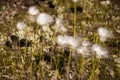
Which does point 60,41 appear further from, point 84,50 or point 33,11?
point 33,11

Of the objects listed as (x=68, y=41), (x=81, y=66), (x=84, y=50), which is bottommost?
(x=81, y=66)

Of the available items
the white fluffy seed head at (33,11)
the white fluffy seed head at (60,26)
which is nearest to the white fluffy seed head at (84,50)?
the white fluffy seed head at (60,26)

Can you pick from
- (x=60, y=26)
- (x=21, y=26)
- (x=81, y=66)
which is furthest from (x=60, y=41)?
→ (x=21, y=26)

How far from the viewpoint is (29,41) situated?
4062 mm

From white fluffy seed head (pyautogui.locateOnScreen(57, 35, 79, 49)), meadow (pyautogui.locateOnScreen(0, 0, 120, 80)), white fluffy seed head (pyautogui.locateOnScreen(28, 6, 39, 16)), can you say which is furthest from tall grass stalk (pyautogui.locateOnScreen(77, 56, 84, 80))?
white fluffy seed head (pyautogui.locateOnScreen(28, 6, 39, 16))

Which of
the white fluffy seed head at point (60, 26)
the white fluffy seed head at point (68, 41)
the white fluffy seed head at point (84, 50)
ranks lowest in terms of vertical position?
the white fluffy seed head at point (84, 50)

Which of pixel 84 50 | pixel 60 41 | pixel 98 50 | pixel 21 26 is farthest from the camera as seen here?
pixel 21 26

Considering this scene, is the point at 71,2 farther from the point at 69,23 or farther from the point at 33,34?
the point at 33,34

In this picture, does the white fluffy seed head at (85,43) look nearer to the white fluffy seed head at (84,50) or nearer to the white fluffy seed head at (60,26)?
the white fluffy seed head at (84,50)

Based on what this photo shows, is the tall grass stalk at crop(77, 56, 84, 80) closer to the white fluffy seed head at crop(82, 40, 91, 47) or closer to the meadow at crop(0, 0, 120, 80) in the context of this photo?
the meadow at crop(0, 0, 120, 80)

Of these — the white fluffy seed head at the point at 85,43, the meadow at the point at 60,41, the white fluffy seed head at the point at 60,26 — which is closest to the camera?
the meadow at the point at 60,41

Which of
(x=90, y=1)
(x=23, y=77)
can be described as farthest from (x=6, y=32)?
(x=90, y=1)

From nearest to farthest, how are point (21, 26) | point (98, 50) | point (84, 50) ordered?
point (98, 50), point (84, 50), point (21, 26)

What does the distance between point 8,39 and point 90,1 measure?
4.56 ft
